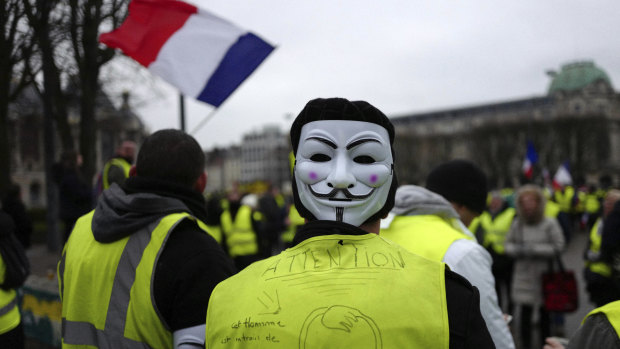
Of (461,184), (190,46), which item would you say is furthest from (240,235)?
(461,184)

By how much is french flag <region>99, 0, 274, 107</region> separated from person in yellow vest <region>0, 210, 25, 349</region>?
1.65 meters

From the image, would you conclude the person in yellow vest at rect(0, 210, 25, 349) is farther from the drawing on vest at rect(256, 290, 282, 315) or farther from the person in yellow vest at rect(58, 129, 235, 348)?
the drawing on vest at rect(256, 290, 282, 315)

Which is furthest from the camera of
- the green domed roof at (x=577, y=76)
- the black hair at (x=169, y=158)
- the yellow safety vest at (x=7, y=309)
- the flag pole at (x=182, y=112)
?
the green domed roof at (x=577, y=76)

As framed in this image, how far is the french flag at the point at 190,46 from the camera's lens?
4.48 meters

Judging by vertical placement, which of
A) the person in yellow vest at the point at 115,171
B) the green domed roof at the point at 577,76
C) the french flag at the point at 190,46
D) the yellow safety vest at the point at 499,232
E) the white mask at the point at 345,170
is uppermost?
the green domed roof at the point at 577,76

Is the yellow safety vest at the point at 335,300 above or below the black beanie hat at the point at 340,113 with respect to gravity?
below

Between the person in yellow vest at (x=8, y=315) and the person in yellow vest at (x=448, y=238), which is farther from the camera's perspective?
the person in yellow vest at (x=8, y=315)

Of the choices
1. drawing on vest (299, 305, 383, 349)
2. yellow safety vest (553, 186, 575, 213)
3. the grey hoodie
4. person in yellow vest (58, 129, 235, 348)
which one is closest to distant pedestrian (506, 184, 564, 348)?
the grey hoodie

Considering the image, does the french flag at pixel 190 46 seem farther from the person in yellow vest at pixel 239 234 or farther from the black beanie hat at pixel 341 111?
the person in yellow vest at pixel 239 234

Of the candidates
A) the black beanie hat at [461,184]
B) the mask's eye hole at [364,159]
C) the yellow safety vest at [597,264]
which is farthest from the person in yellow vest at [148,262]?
the yellow safety vest at [597,264]

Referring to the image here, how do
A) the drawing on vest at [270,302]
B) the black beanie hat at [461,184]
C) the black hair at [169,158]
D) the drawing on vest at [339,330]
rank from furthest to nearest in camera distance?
the black beanie hat at [461,184], the black hair at [169,158], the drawing on vest at [270,302], the drawing on vest at [339,330]

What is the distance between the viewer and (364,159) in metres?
1.74

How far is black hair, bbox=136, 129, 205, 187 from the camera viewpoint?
8.11 ft

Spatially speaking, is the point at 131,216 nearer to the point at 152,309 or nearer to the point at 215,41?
the point at 152,309
